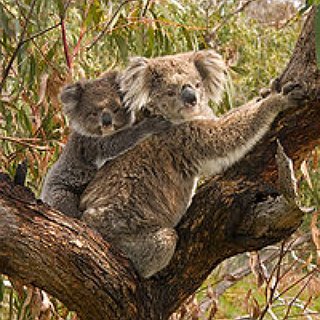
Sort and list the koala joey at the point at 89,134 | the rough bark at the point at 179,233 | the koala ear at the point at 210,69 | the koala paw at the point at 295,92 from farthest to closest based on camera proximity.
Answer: the koala ear at the point at 210,69
the koala joey at the point at 89,134
the koala paw at the point at 295,92
the rough bark at the point at 179,233

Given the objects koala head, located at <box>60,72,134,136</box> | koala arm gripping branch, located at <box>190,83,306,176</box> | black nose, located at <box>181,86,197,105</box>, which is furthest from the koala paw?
koala head, located at <box>60,72,134,136</box>

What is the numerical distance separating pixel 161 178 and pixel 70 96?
32.6 inches

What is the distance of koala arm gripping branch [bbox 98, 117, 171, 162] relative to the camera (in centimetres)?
295

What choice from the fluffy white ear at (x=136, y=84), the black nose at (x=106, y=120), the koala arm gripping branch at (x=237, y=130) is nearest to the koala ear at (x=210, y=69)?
the fluffy white ear at (x=136, y=84)

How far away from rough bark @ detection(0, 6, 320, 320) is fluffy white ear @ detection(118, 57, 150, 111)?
0.60 m

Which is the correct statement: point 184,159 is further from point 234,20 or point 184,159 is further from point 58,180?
point 234,20

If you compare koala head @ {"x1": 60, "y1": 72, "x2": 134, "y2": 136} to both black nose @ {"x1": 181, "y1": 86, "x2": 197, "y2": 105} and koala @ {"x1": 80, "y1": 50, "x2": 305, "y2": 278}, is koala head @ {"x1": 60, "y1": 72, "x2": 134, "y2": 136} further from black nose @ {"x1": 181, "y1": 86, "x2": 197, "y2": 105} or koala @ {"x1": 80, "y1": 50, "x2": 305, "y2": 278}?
black nose @ {"x1": 181, "y1": 86, "x2": 197, "y2": 105}

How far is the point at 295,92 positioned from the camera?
2445 mm

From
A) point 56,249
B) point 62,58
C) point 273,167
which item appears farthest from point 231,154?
point 62,58

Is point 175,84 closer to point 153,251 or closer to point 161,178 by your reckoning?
point 161,178

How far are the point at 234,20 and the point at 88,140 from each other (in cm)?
277

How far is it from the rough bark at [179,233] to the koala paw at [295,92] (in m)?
0.03

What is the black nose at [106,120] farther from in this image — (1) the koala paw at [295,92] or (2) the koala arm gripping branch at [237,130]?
(1) the koala paw at [295,92]

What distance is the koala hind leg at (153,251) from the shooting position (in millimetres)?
2512
